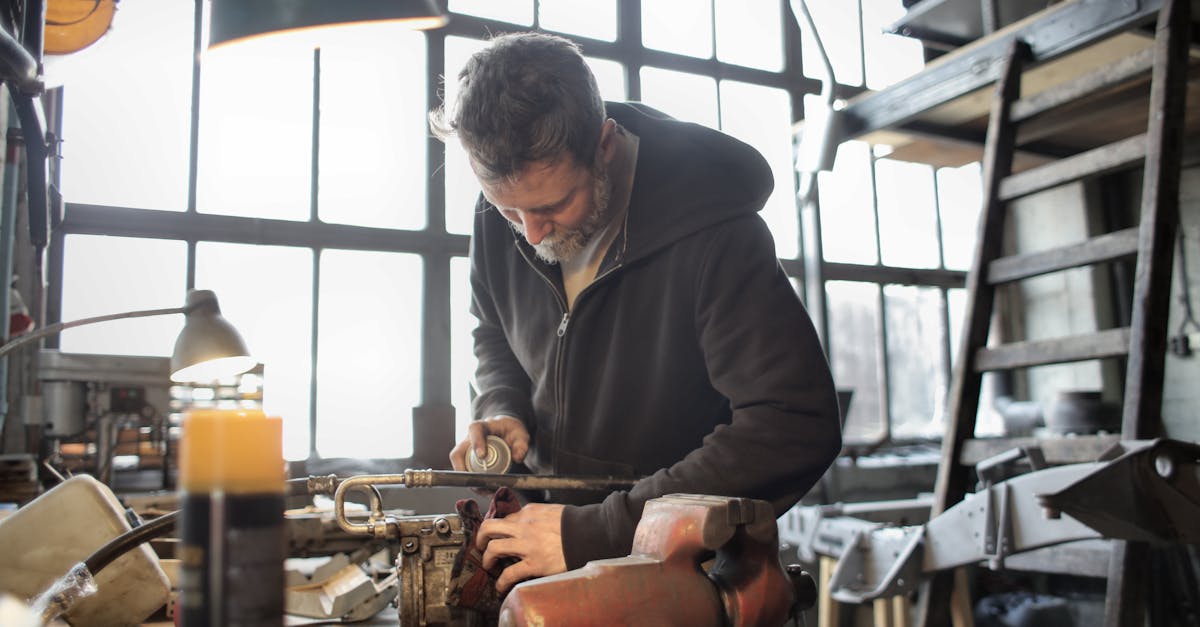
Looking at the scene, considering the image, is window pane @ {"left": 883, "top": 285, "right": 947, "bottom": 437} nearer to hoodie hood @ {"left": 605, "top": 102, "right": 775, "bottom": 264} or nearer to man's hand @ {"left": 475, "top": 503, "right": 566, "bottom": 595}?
hoodie hood @ {"left": 605, "top": 102, "right": 775, "bottom": 264}

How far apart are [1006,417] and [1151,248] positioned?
4.66 m

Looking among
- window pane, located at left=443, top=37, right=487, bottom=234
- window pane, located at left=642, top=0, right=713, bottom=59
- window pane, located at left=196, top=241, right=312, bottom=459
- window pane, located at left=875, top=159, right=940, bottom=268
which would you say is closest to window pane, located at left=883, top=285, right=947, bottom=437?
window pane, located at left=875, top=159, right=940, bottom=268

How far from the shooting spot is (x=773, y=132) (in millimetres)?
6578

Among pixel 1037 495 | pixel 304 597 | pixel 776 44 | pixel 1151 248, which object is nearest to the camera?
pixel 304 597

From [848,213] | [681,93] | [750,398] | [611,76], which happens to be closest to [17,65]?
[750,398]

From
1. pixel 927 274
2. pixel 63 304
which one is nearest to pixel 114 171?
pixel 63 304

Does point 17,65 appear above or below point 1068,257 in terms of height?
above

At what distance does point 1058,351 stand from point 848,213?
4.12 metres

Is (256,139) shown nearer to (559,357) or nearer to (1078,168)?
(559,357)

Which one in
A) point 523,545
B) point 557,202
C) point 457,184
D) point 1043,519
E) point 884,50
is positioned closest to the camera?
point 523,545

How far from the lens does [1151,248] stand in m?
2.45

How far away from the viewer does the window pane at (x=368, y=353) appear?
4.82m

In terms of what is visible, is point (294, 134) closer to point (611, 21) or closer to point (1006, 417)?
point (611, 21)

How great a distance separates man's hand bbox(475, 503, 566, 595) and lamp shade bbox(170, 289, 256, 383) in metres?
1.02
